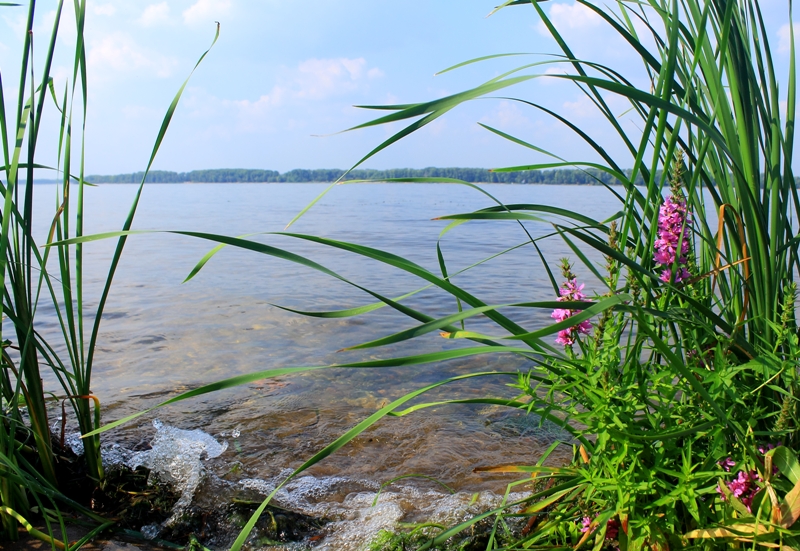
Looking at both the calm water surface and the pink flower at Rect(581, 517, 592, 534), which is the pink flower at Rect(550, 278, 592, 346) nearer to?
the pink flower at Rect(581, 517, 592, 534)

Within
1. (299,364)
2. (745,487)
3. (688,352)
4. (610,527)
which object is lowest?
(299,364)

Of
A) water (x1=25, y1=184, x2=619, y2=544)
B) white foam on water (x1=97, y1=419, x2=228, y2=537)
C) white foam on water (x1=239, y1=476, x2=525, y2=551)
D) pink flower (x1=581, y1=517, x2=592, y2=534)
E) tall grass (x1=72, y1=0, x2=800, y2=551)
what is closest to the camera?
tall grass (x1=72, y1=0, x2=800, y2=551)

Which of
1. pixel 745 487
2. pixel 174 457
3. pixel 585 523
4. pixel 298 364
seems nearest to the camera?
pixel 745 487

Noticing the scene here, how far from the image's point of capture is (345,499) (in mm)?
2654

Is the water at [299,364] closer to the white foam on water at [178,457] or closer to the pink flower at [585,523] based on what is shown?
the white foam on water at [178,457]

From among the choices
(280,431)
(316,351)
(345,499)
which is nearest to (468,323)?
(316,351)

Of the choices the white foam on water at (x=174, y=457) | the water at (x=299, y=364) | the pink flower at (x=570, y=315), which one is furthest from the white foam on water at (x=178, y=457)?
the pink flower at (x=570, y=315)

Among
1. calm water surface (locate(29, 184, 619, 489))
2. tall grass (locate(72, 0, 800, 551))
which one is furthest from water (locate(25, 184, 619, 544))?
tall grass (locate(72, 0, 800, 551))

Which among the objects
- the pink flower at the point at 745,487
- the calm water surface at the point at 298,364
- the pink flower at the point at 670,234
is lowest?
the calm water surface at the point at 298,364

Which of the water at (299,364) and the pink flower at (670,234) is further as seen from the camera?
the water at (299,364)

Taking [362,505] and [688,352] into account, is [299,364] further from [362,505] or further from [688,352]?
[688,352]

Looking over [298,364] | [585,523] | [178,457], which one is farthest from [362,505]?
[298,364]

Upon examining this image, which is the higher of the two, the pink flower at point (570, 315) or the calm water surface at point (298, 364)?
the pink flower at point (570, 315)

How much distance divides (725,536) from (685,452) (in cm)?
23
